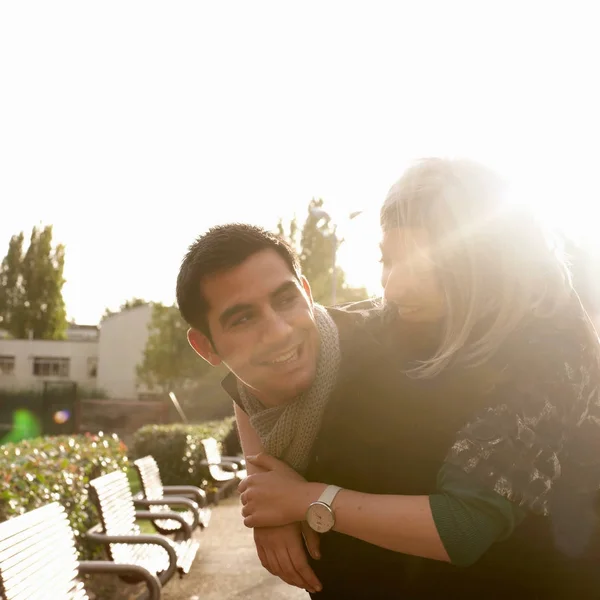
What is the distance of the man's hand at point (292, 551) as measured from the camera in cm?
202

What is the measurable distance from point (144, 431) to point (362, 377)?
13.4m

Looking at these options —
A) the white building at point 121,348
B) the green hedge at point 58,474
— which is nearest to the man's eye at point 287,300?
the green hedge at point 58,474

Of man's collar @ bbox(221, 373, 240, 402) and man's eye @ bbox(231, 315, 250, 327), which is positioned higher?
man's eye @ bbox(231, 315, 250, 327)

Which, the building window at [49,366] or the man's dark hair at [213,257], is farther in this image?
the building window at [49,366]

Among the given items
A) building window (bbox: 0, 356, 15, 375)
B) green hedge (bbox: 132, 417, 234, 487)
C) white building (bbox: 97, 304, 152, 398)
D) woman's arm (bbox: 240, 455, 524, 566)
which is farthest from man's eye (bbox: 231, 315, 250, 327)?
building window (bbox: 0, 356, 15, 375)

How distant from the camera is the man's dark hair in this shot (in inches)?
87.0

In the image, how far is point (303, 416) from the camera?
203 centimetres

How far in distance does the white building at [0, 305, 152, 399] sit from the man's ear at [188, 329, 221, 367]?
61348 millimetres

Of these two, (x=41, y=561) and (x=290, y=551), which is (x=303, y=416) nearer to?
(x=290, y=551)

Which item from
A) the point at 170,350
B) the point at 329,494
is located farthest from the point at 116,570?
the point at 170,350

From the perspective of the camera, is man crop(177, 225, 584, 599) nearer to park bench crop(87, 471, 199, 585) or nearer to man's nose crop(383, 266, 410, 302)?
man's nose crop(383, 266, 410, 302)

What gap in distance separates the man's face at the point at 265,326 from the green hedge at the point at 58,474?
14.1ft

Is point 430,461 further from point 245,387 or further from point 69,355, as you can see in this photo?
point 69,355

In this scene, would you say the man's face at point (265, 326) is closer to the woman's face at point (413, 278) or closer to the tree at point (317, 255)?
the woman's face at point (413, 278)
